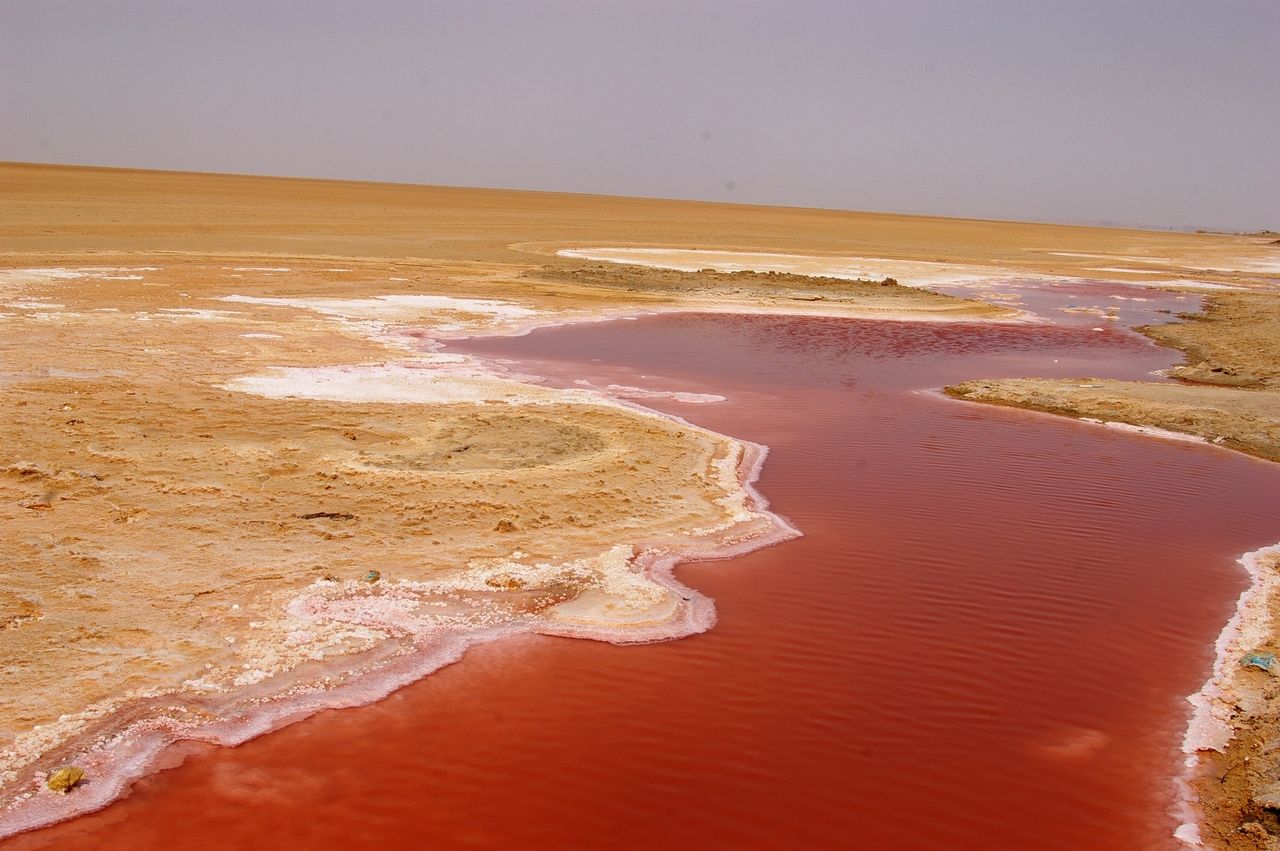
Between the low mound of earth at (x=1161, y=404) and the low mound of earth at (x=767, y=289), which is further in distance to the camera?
the low mound of earth at (x=767, y=289)

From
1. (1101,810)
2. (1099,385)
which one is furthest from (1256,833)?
(1099,385)

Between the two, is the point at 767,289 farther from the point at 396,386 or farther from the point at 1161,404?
the point at 396,386

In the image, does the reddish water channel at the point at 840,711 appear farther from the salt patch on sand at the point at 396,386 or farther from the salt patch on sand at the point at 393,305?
the salt patch on sand at the point at 393,305

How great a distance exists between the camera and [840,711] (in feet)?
19.8

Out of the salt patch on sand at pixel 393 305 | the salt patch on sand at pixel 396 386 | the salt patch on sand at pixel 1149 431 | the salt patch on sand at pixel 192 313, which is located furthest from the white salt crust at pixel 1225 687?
the salt patch on sand at pixel 192 313

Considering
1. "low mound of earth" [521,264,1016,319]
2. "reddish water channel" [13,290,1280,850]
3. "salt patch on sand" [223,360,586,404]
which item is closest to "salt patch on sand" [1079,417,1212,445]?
"reddish water channel" [13,290,1280,850]

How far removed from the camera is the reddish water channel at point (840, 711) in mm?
4938

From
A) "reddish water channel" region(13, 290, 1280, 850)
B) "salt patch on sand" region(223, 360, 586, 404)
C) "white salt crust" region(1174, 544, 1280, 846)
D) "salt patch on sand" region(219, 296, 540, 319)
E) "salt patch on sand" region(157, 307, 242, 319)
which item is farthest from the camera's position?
"salt patch on sand" region(219, 296, 540, 319)

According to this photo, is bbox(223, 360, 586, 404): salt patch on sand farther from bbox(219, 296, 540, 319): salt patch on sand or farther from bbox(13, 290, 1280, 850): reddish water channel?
bbox(219, 296, 540, 319): salt patch on sand

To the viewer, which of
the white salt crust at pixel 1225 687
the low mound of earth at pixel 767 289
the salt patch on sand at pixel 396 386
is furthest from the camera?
the low mound of earth at pixel 767 289

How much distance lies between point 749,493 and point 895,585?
7.41 feet

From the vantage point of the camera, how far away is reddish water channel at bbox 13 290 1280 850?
4.94m

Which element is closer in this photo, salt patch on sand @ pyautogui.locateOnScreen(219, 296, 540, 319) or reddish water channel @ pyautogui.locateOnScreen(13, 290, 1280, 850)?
reddish water channel @ pyautogui.locateOnScreen(13, 290, 1280, 850)

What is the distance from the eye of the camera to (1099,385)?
1580 centimetres
